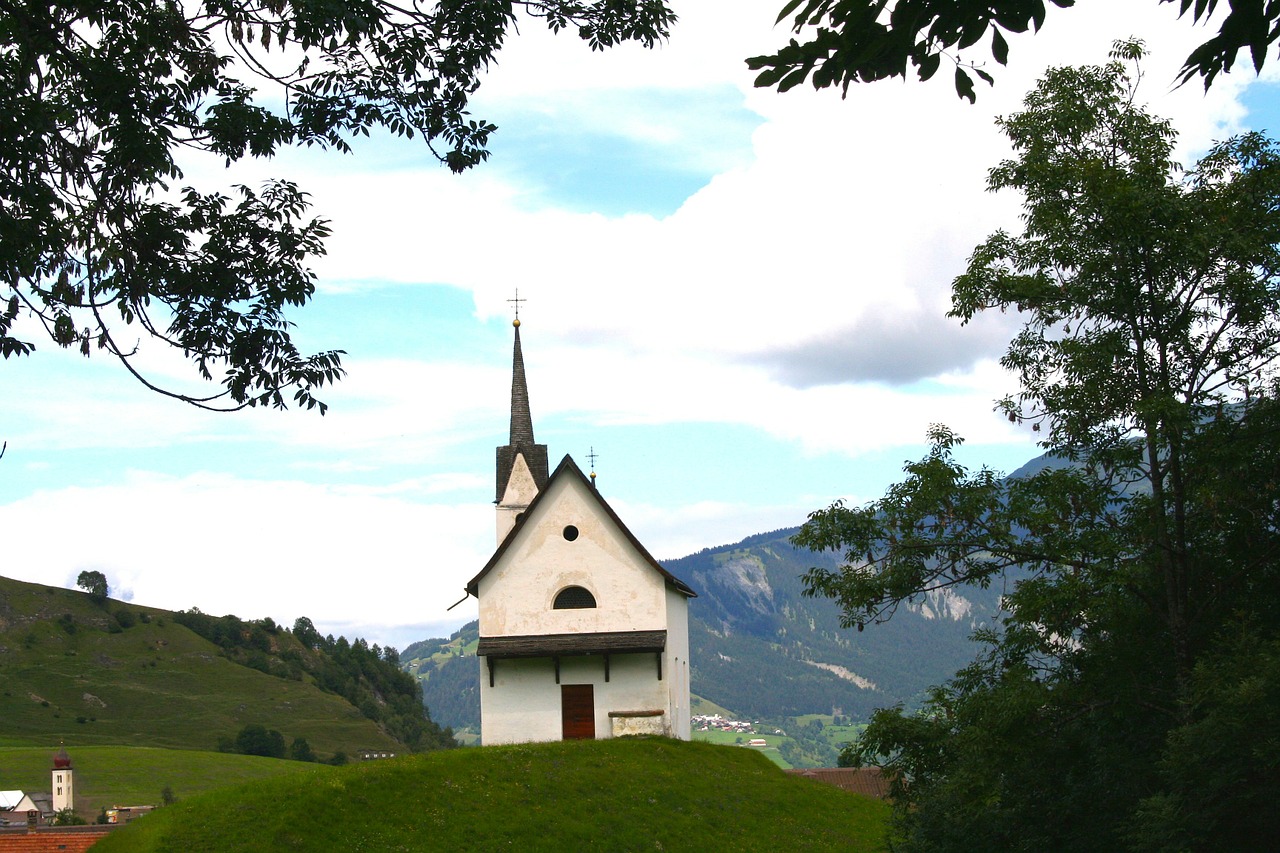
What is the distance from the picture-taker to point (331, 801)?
22.9 metres

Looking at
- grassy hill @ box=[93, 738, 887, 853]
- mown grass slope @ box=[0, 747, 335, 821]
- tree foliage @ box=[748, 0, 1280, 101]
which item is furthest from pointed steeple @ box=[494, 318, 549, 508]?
mown grass slope @ box=[0, 747, 335, 821]

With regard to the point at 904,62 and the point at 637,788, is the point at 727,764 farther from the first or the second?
the point at 904,62

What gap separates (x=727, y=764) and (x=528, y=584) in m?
7.73

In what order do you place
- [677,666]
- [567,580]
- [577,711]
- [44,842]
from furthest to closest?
[44,842] → [677,666] → [567,580] → [577,711]

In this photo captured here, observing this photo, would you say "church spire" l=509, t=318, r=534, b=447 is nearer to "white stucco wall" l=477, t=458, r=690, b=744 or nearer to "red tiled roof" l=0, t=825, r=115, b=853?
"white stucco wall" l=477, t=458, r=690, b=744

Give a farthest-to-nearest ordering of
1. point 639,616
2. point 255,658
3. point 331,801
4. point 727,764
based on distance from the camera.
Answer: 1. point 255,658
2. point 639,616
3. point 727,764
4. point 331,801

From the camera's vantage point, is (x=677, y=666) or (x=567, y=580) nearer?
(x=567, y=580)

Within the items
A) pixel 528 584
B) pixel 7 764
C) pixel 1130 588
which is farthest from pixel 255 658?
pixel 1130 588

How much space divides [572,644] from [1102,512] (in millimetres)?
18747

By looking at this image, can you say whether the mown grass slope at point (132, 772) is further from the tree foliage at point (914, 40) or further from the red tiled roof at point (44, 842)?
the tree foliage at point (914, 40)

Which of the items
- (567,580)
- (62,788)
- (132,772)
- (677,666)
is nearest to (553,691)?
(567,580)

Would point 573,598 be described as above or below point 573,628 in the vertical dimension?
above

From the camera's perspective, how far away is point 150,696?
17588cm

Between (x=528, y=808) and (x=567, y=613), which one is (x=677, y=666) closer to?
(x=567, y=613)
